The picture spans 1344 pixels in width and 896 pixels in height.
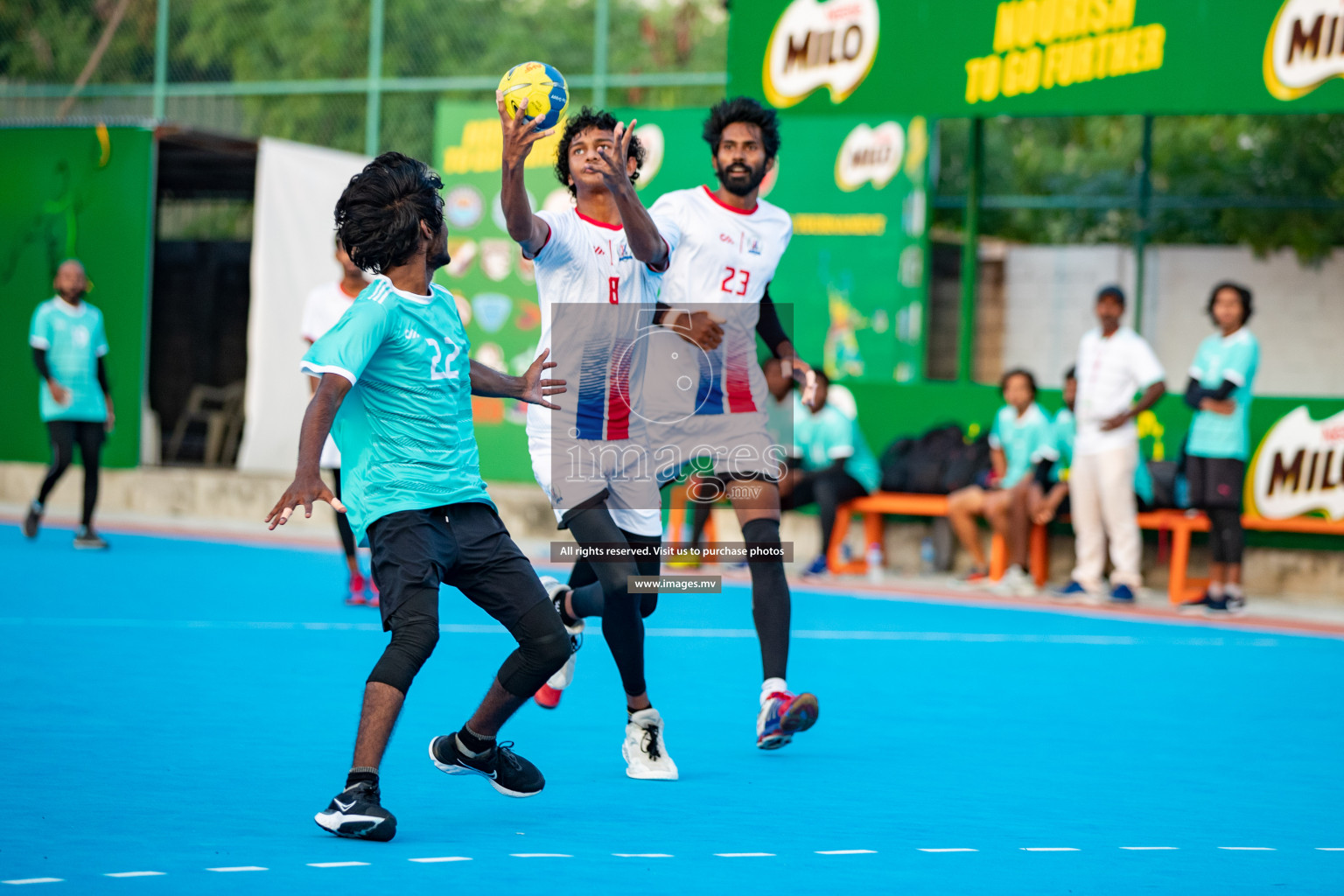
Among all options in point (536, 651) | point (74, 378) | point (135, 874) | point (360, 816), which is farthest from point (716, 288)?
point (74, 378)

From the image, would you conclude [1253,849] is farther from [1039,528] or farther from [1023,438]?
[1039,528]

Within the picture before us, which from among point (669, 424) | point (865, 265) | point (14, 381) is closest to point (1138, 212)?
point (865, 265)

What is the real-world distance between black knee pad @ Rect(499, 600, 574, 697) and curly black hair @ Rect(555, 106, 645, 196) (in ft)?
5.65

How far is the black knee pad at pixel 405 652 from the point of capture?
16.0 feet

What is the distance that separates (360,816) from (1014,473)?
928 centimetres

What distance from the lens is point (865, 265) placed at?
704 inches

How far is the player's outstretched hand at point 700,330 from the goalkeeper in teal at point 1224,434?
679cm

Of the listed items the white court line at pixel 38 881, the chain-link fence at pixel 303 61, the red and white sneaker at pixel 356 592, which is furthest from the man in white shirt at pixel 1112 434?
the white court line at pixel 38 881

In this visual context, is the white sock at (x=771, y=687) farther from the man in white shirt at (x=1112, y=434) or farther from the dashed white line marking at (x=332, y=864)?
the man in white shirt at (x=1112, y=434)

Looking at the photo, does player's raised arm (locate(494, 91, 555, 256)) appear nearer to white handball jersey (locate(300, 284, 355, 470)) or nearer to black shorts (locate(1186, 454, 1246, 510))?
white handball jersey (locate(300, 284, 355, 470))

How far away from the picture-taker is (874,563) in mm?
13609

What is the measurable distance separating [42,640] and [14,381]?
10.1 meters

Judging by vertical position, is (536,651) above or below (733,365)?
below

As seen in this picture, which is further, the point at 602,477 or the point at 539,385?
the point at 602,477
